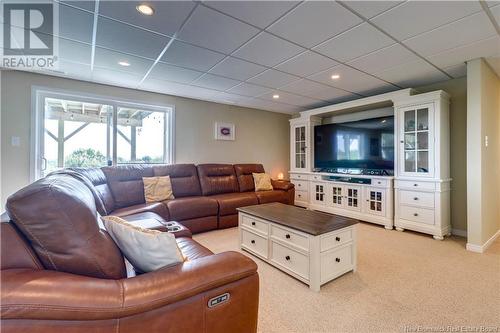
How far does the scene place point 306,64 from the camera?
2.82 metres

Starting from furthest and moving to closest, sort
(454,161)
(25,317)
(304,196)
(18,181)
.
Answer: (304,196) → (454,161) → (18,181) → (25,317)

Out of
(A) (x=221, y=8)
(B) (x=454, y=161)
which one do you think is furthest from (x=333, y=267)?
(B) (x=454, y=161)

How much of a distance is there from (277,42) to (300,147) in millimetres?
3139

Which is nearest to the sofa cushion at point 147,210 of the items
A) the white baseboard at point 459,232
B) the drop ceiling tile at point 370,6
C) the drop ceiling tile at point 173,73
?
the drop ceiling tile at point 173,73

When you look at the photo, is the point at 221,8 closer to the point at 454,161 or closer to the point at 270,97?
the point at 270,97

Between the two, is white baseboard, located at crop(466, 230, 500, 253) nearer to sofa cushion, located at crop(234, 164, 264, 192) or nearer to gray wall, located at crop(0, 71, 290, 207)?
sofa cushion, located at crop(234, 164, 264, 192)

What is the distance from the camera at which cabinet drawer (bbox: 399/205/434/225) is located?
3.21m

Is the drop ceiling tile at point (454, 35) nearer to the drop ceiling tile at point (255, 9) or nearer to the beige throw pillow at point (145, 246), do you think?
the drop ceiling tile at point (255, 9)

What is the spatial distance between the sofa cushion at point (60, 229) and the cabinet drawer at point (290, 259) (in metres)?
1.49

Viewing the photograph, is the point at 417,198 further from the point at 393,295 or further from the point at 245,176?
the point at 245,176

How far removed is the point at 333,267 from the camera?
2039mm

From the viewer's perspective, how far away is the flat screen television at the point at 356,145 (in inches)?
152

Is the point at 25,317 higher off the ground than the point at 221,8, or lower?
lower

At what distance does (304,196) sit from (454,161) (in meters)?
2.53
